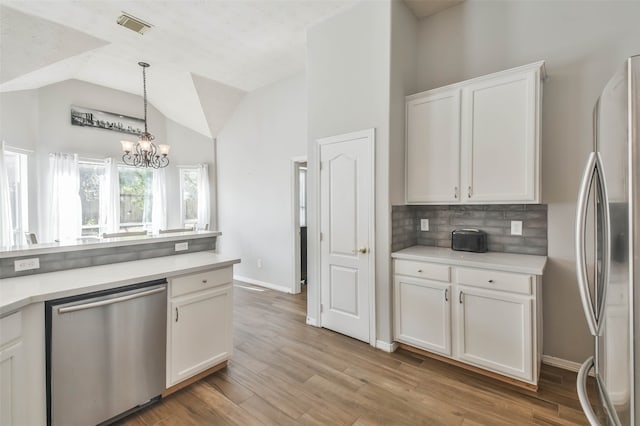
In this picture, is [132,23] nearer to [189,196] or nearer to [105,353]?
[105,353]

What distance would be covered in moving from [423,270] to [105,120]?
634cm

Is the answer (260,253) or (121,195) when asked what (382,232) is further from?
(121,195)

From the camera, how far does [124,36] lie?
3.58 metres

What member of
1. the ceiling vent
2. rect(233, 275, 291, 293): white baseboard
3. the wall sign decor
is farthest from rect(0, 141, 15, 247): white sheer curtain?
rect(233, 275, 291, 293): white baseboard

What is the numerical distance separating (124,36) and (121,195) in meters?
3.34

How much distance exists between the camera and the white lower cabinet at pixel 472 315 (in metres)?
2.12

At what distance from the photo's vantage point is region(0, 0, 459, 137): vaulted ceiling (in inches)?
117

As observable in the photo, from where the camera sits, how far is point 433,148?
9.12 feet

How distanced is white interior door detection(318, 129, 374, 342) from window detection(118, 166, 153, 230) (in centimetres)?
473

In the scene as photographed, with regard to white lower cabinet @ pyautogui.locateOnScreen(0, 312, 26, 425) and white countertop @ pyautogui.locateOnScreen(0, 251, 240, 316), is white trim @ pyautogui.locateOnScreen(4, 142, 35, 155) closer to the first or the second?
white countertop @ pyautogui.locateOnScreen(0, 251, 240, 316)

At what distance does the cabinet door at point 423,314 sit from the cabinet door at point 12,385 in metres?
2.60

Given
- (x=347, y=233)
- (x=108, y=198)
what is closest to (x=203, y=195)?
(x=108, y=198)

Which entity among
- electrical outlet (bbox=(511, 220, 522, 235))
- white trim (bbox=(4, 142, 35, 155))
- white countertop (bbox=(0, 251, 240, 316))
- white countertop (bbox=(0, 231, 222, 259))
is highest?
white trim (bbox=(4, 142, 35, 155))

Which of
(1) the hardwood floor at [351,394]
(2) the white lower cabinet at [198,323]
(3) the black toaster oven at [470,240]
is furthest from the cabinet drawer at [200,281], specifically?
(3) the black toaster oven at [470,240]
